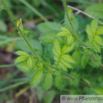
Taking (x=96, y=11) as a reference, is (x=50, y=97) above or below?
below

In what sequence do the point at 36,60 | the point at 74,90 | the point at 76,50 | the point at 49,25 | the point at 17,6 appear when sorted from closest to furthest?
the point at 36,60, the point at 76,50, the point at 49,25, the point at 74,90, the point at 17,6

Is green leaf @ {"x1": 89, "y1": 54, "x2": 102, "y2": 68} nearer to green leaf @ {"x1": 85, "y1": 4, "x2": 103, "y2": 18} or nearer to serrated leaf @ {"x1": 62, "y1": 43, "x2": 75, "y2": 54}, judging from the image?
serrated leaf @ {"x1": 62, "y1": 43, "x2": 75, "y2": 54}

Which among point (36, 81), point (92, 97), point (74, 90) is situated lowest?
point (74, 90)

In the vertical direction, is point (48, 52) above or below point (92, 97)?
above

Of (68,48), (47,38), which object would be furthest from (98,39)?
(47,38)

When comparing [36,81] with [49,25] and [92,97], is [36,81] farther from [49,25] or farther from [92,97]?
[49,25]

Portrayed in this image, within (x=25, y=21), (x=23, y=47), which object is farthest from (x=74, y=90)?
(x=25, y=21)

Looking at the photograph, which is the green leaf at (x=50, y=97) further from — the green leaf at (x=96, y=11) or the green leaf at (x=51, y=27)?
the green leaf at (x=96, y=11)

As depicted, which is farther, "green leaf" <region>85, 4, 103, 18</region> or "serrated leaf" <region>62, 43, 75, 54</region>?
"green leaf" <region>85, 4, 103, 18</region>

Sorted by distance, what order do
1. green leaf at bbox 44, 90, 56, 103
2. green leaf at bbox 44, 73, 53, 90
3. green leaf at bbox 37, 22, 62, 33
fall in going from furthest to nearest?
green leaf at bbox 44, 90, 56, 103 < green leaf at bbox 37, 22, 62, 33 < green leaf at bbox 44, 73, 53, 90

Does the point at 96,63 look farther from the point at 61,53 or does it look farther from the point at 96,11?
the point at 96,11

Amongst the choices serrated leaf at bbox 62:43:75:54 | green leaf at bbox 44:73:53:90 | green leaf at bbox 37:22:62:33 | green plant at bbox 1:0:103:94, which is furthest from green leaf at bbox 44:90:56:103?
serrated leaf at bbox 62:43:75:54
